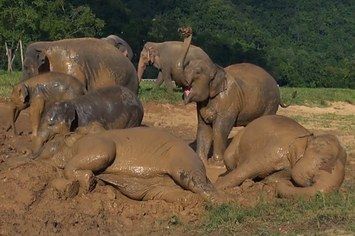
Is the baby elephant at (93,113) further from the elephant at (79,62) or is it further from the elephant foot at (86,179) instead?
the elephant at (79,62)

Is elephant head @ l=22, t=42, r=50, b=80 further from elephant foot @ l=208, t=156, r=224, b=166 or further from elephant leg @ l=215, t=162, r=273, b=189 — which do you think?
elephant leg @ l=215, t=162, r=273, b=189

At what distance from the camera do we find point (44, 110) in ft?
36.0

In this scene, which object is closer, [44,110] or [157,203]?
[157,203]

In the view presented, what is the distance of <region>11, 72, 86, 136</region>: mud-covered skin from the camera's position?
432 inches

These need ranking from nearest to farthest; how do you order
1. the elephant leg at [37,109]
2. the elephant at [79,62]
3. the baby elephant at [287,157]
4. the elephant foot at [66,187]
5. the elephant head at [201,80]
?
the elephant foot at [66,187] < the baby elephant at [287,157] < the elephant head at [201,80] < the elephant leg at [37,109] < the elephant at [79,62]

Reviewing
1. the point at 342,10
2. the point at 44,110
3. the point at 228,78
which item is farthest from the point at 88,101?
the point at 342,10

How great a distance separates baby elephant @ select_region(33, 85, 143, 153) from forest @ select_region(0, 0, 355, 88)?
18.2m

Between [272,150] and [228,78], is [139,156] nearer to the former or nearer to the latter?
[272,150]

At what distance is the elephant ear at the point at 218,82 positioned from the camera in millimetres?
10797

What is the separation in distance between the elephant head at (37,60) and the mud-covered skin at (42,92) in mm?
1331

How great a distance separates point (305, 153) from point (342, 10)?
81.1 m

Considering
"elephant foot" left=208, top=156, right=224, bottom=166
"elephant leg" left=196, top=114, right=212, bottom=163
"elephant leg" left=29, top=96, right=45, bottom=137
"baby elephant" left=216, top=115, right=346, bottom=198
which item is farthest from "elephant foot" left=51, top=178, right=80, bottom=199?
"elephant leg" left=196, top=114, right=212, bottom=163

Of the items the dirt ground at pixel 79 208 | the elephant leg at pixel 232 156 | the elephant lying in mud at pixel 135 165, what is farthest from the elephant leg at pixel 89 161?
the elephant leg at pixel 232 156

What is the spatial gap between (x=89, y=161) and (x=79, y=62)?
504cm
